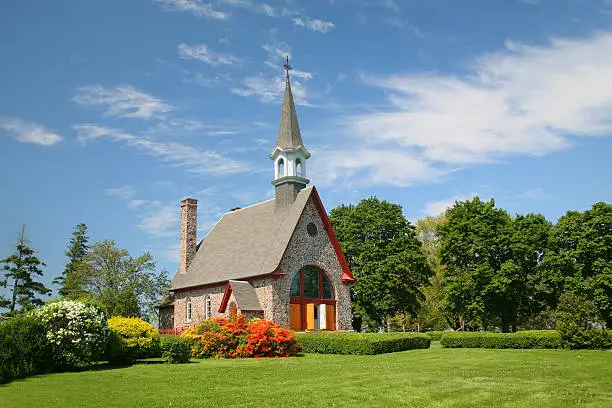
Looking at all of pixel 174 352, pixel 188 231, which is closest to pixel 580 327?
pixel 174 352

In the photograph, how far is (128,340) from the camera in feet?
75.7

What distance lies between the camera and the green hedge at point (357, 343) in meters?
26.5

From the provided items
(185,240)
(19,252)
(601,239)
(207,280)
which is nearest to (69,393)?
(207,280)

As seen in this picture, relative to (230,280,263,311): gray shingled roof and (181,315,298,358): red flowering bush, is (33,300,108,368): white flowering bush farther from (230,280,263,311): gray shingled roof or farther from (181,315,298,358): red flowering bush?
(230,280,263,311): gray shingled roof

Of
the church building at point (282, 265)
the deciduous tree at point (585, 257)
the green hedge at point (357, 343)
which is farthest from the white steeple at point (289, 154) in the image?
the deciduous tree at point (585, 257)

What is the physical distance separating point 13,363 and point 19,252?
105ft

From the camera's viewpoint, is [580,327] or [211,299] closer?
[580,327]

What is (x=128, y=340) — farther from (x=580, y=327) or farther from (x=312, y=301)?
(x=580, y=327)

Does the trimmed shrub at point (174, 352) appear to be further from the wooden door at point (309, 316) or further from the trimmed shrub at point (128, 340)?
the wooden door at point (309, 316)

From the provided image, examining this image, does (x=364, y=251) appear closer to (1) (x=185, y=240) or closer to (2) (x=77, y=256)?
(1) (x=185, y=240)

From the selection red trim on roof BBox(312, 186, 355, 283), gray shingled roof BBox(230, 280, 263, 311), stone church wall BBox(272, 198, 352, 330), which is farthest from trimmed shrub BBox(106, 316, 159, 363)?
red trim on roof BBox(312, 186, 355, 283)

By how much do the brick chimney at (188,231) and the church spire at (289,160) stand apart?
28.8ft

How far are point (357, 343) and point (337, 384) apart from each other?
11.4m

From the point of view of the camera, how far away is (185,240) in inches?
1770
